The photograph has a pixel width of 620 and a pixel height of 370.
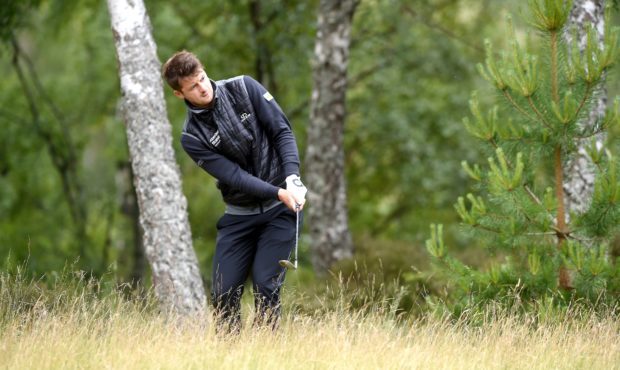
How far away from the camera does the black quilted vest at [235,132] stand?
19.1 feet

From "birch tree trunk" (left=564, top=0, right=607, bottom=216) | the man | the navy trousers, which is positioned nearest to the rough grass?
the navy trousers

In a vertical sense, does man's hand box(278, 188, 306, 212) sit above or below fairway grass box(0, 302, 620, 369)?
above

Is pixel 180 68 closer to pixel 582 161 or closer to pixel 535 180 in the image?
pixel 535 180

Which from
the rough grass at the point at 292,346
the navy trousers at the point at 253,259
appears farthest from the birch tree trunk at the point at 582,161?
the navy trousers at the point at 253,259

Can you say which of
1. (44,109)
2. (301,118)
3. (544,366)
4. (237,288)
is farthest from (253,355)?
(44,109)

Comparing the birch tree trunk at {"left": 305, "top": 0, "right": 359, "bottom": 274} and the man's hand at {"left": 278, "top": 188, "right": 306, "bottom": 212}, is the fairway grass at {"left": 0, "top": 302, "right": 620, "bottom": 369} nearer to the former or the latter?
the man's hand at {"left": 278, "top": 188, "right": 306, "bottom": 212}

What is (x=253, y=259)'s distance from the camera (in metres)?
6.09

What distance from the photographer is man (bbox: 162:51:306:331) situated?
18.9 ft

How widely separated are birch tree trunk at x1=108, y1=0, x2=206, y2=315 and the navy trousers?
1.19 metres

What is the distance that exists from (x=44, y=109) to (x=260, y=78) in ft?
22.6

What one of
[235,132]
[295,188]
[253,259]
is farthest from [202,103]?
[253,259]

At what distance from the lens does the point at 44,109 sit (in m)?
20.5

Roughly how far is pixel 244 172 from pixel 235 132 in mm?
289

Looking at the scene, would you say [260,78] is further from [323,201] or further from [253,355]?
[253,355]
